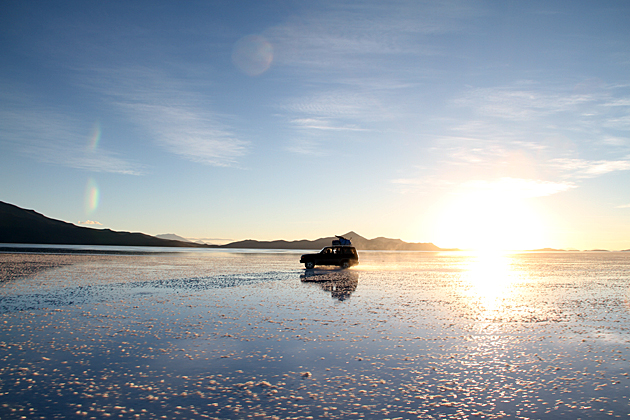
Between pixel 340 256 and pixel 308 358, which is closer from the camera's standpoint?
pixel 308 358

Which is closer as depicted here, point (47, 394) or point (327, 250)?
point (47, 394)

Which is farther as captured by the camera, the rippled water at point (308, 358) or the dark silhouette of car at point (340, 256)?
the dark silhouette of car at point (340, 256)

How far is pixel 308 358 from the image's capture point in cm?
1016

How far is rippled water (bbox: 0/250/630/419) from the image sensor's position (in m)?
7.28

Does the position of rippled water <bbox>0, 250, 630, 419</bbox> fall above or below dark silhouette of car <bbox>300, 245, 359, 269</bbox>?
below

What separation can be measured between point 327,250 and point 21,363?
3664 centimetres

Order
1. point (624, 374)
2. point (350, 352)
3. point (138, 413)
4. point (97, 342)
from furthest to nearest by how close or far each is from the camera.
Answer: point (97, 342) < point (350, 352) < point (624, 374) < point (138, 413)

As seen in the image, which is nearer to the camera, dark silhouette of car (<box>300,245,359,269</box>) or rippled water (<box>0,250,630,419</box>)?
rippled water (<box>0,250,630,419</box>)

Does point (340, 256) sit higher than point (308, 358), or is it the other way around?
point (340, 256)

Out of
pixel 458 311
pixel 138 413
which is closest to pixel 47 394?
pixel 138 413

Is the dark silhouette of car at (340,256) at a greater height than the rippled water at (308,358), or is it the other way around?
the dark silhouette of car at (340,256)

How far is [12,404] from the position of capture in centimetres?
712

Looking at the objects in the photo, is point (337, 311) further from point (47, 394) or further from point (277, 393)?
point (47, 394)

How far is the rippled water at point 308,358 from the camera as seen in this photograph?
7277 mm
